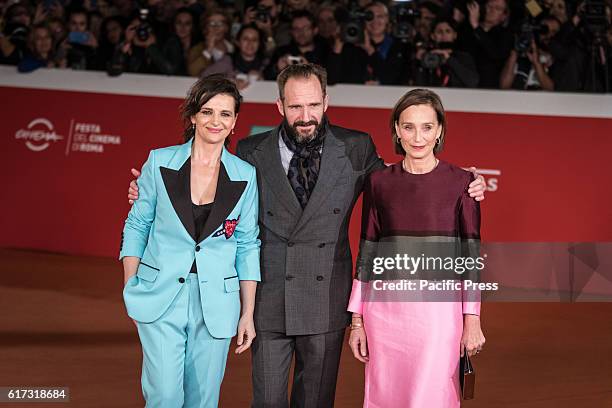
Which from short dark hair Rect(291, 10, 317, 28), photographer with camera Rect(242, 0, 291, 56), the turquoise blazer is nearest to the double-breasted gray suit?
the turquoise blazer

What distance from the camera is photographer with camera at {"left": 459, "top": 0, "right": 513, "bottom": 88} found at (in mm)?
8531

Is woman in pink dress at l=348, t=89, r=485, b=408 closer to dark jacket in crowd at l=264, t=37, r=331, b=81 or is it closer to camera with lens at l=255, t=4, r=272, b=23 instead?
dark jacket in crowd at l=264, t=37, r=331, b=81

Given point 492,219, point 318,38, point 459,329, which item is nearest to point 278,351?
point 459,329

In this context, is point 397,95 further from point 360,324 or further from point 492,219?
point 360,324

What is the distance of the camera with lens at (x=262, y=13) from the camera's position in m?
9.20

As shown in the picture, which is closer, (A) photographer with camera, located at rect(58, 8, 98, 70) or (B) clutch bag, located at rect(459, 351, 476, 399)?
(B) clutch bag, located at rect(459, 351, 476, 399)

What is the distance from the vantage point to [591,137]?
27.0 feet

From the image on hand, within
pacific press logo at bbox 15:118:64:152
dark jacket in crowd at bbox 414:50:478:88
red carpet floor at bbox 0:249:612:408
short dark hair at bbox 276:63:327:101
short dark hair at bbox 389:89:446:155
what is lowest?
red carpet floor at bbox 0:249:612:408

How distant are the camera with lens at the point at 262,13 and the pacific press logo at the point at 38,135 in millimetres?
2231

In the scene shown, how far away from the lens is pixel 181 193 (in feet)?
12.1

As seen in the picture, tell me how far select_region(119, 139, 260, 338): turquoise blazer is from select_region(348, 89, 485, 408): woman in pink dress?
0.49 metres

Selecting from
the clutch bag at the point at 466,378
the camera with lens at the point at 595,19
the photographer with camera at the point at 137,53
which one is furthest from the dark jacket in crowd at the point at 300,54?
the clutch bag at the point at 466,378

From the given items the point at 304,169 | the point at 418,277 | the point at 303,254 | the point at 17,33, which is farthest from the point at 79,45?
the point at 418,277

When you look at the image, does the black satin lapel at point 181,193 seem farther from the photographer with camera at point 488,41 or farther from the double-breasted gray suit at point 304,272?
the photographer with camera at point 488,41
